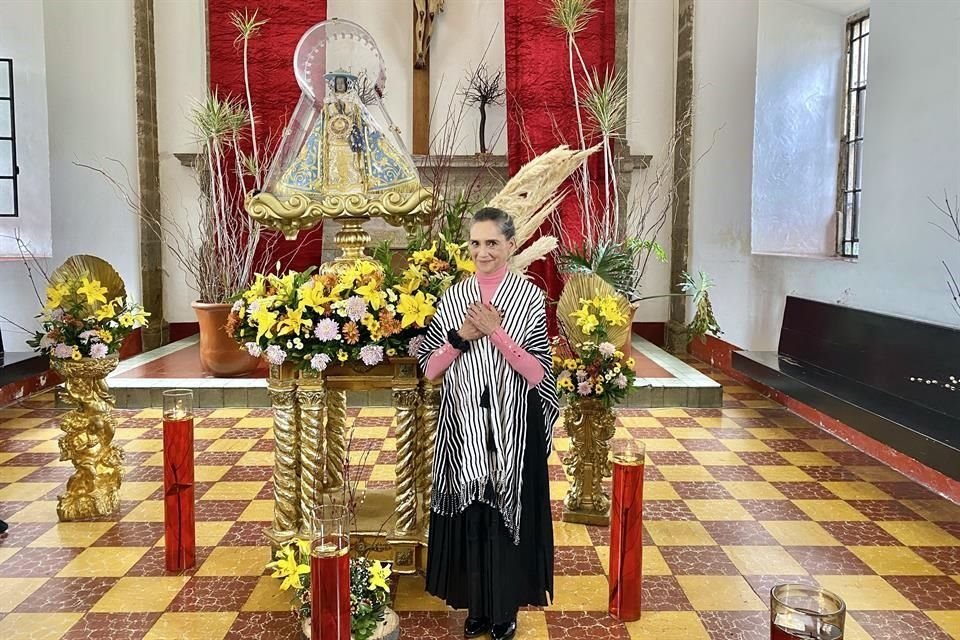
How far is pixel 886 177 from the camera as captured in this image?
5164 millimetres

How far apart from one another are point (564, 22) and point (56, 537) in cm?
605

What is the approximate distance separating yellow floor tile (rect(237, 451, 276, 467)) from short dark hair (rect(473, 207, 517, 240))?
274 cm

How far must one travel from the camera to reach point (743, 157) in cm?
720

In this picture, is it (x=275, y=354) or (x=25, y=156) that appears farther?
(x=25, y=156)

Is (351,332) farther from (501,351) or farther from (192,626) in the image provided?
(192,626)

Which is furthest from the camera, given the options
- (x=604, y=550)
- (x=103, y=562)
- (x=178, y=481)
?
(x=604, y=550)

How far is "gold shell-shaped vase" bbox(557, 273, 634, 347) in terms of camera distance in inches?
143

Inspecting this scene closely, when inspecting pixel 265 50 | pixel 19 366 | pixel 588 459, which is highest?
pixel 265 50

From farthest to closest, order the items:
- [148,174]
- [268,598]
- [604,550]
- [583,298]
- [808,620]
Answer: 1. [148,174]
2. [583,298]
3. [604,550]
4. [268,598]
5. [808,620]

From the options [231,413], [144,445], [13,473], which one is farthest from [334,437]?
[231,413]

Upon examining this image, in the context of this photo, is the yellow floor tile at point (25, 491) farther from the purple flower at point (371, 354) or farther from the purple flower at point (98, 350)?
the purple flower at point (371, 354)

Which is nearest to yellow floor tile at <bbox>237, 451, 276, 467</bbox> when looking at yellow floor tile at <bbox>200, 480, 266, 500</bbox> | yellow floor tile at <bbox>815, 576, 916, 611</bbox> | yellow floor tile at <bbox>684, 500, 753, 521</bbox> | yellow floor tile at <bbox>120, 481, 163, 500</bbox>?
yellow floor tile at <bbox>200, 480, 266, 500</bbox>

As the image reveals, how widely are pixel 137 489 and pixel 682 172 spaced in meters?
6.25

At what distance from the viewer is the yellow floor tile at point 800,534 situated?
11.4ft
